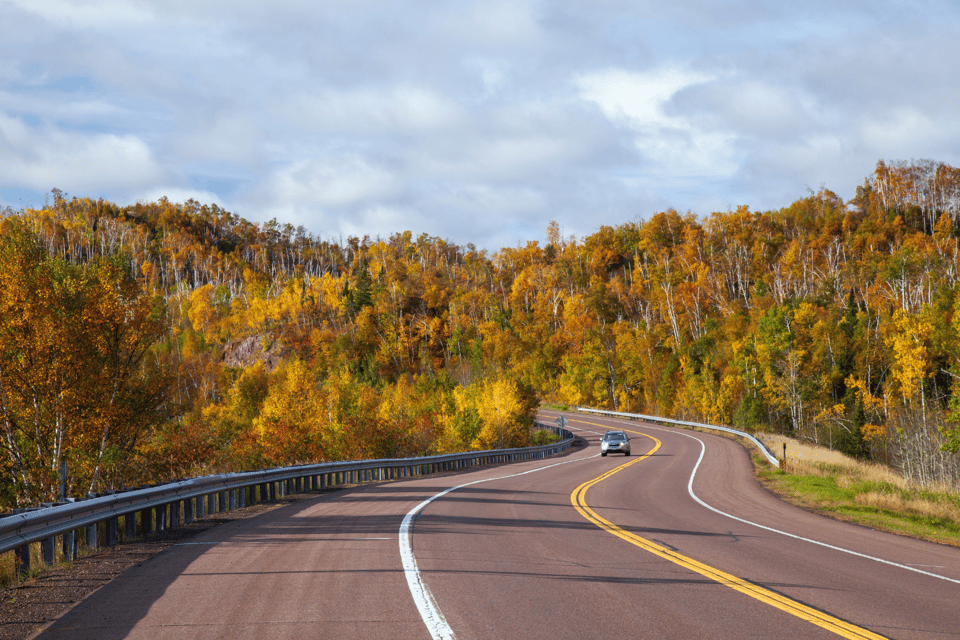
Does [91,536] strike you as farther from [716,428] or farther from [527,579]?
[716,428]

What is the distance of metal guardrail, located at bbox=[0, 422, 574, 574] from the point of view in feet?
27.6

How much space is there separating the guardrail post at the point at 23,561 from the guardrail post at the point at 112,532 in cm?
203

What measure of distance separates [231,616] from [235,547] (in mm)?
4214

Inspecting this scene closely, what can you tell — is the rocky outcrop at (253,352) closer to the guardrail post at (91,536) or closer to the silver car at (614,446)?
the silver car at (614,446)

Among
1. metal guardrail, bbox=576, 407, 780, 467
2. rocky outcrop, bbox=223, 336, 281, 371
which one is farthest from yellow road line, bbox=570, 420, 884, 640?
rocky outcrop, bbox=223, 336, 281, 371

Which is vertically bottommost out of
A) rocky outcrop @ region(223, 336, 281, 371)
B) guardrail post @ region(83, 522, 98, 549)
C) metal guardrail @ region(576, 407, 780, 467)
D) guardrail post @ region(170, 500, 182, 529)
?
metal guardrail @ region(576, 407, 780, 467)

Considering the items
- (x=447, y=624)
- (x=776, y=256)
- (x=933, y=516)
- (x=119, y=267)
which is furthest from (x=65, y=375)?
(x=776, y=256)

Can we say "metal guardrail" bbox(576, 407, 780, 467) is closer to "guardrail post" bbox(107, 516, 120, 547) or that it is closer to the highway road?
the highway road

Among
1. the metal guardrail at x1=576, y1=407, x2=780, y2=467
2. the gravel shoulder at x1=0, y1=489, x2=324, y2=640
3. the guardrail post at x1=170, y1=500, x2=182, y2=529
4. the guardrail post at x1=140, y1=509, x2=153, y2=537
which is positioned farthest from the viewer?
the metal guardrail at x1=576, y1=407, x2=780, y2=467

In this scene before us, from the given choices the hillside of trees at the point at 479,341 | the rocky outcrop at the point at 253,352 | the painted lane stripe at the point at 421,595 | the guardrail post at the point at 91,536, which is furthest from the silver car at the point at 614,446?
the rocky outcrop at the point at 253,352

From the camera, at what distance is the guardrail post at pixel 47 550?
8922 mm

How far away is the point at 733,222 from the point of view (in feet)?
420

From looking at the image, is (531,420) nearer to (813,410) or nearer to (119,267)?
(813,410)

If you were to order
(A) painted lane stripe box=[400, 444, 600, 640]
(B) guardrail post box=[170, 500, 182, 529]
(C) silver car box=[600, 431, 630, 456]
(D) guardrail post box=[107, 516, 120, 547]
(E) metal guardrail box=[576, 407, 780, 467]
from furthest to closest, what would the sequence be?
1. (C) silver car box=[600, 431, 630, 456]
2. (E) metal guardrail box=[576, 407, 780, 467]
3. (B) guardrail post box=[170, 500, 182, 529]
4. (D) guardrail post box=[107, 516, 120, 547]
5. (A) painted lane stripe box=[400, 444, 600, 640]
